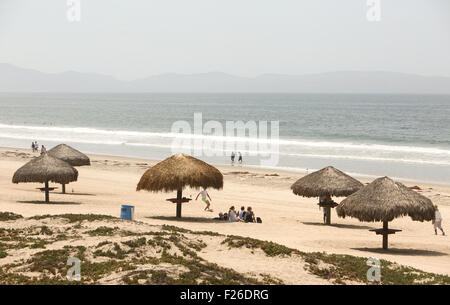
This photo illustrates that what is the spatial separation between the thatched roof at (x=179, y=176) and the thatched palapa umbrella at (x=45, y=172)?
4.45 meters

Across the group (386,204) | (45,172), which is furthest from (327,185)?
(45,172)

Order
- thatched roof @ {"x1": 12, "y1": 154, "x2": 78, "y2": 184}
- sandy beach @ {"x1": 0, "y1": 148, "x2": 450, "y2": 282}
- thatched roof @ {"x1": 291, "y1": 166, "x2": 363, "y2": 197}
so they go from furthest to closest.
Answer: thatched roof @ {"x1": 12, "y1": 154, "x2": 78, "y2": 184}, thatched roof @ {"x1": 291, "y1": 166, "x2": 363, "y2": 197}, sandy beach @ {"x1": 0, "y1": 148, "x2": 450, "y2": 282}

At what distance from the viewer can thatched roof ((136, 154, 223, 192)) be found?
76.5 ft

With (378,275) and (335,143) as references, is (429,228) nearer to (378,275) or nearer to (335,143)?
(378,275)

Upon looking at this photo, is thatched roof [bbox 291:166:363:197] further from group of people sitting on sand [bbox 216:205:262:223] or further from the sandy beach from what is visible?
group of people sitting on sand [bbox 216:205:262:223]

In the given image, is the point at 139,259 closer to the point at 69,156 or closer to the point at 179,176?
the point at 179,176

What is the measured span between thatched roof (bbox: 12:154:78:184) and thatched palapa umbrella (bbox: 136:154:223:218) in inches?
175

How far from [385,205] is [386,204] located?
0.16 ft

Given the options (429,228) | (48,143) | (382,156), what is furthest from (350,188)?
(48,143)

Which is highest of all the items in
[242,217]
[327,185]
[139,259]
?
[327,185]

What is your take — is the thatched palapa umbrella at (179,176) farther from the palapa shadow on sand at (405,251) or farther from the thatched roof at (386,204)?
the palapa shadow on sand at (405,251)

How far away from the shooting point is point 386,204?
19672 millimetres

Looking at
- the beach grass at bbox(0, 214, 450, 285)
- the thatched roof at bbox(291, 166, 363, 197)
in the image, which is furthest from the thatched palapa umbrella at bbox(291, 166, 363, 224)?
the beach grass at bbox(0, 214, 450, 285)
